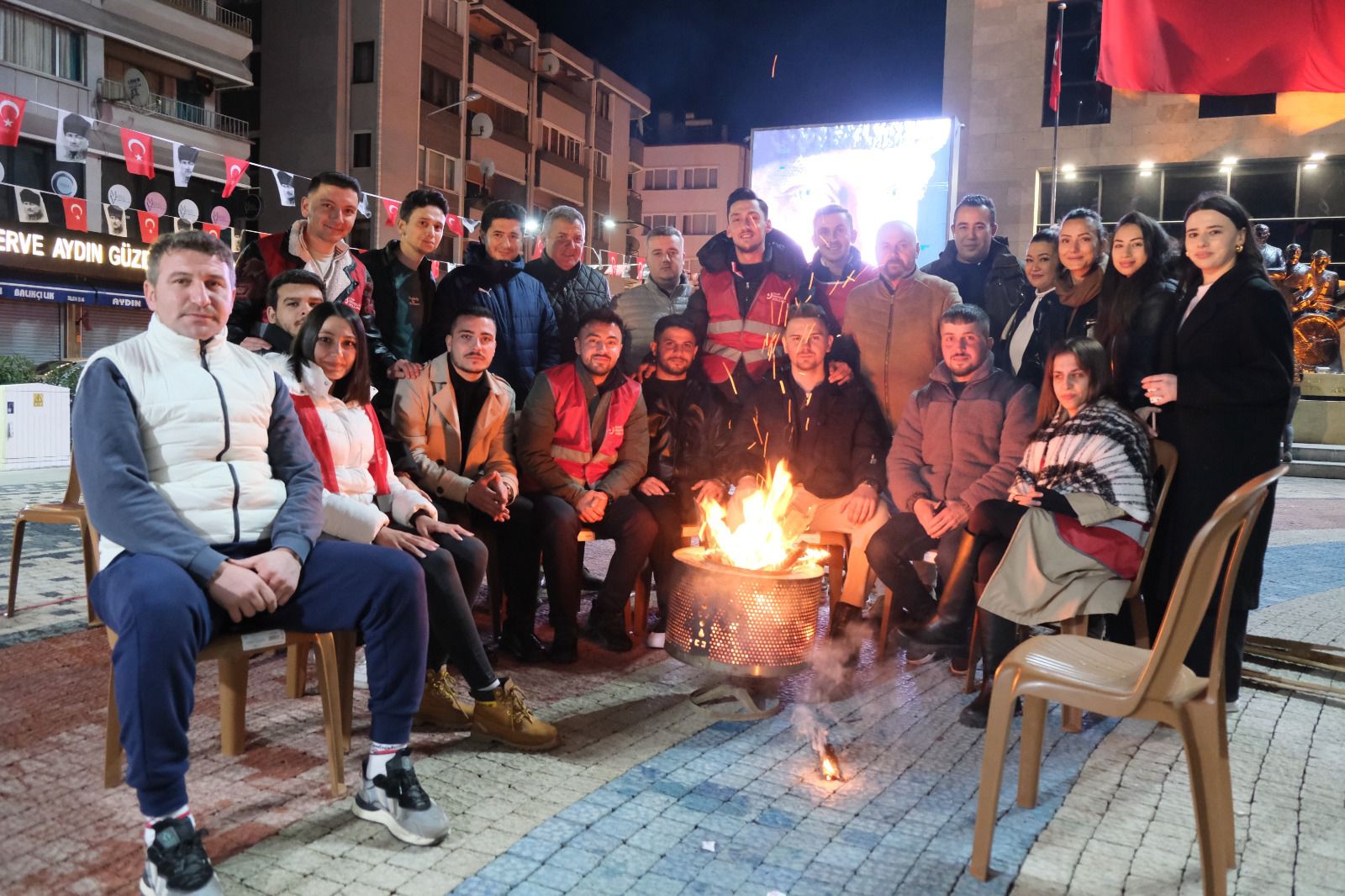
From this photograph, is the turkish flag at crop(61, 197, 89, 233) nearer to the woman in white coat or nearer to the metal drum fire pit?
the woman in white coat

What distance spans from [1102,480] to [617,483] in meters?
2.58

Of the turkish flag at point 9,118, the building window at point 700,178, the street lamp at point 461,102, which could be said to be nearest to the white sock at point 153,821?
the turkish flag at point 9,118

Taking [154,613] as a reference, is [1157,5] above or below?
above

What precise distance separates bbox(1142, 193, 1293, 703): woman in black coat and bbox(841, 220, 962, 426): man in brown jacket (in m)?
1.67

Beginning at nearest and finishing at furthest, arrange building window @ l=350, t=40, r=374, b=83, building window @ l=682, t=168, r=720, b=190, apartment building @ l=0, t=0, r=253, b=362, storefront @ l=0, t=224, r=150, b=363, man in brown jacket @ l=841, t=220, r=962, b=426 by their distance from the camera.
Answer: man in brown jacket @ l=841, t=220, r=962, b=426
apartment building @ l=0, t=0, r=253, b=362
storefront @ l=0, t=224, r=150, b=363
building window @ l=350, t=40, r=374, b=83
building window @ l=682, t=168, r=720, b=190

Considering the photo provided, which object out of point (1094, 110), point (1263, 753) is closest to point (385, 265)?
point (1263, 753)

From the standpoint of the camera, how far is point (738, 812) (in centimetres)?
334

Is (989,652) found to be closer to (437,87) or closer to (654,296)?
(654,296)

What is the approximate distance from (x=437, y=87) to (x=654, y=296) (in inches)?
1152

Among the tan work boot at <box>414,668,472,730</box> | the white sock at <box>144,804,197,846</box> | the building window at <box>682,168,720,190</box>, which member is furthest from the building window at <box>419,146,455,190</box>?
the white sock at <box>144,804,197,846</box>

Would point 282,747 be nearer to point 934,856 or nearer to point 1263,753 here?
point 934,856

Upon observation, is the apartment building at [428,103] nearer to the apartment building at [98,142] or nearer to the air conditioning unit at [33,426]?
the apartment building at [98,142]

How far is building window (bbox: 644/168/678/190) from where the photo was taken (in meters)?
59.7

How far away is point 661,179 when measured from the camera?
60125 millimetres
